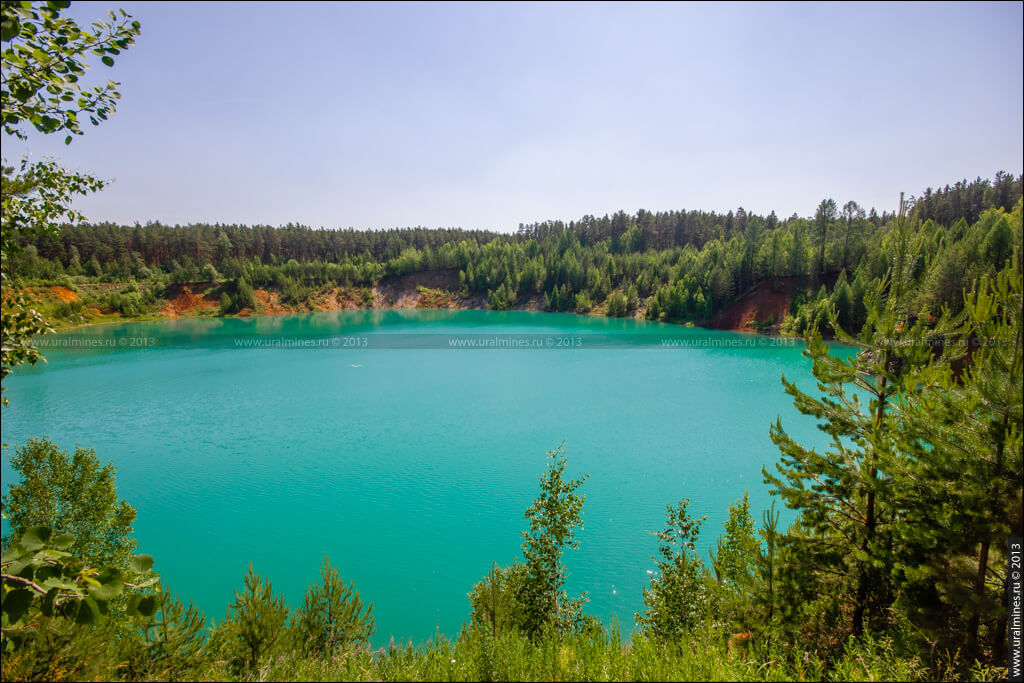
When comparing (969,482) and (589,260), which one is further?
(589,260)

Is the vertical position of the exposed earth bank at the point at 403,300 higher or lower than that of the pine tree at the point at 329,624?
higher

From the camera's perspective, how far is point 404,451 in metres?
28.3

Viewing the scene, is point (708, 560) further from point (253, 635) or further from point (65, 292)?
point (65, 292)

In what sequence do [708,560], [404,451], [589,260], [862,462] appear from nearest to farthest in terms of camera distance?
[862,462], [708,560], [404,451], [589,260]

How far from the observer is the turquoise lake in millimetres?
17562

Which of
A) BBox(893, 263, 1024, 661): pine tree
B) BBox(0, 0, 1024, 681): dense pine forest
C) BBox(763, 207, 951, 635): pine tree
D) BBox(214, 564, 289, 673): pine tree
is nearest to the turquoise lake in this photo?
BBox(0, 0, 1024, 681): dense pine forest

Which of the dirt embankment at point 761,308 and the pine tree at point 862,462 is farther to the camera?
the dirt embankment at point 761,308

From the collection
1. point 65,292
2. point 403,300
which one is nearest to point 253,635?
point 65,292

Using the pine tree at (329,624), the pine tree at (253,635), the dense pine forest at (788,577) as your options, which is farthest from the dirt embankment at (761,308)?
the pine tree at (253,635)

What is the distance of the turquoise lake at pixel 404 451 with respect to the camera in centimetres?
1756

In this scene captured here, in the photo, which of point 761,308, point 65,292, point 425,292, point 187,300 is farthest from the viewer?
point 425,292

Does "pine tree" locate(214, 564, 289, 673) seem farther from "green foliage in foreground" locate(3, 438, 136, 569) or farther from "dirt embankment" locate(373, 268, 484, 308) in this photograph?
"dirt embankment" locate(373, 268, 484, 308)

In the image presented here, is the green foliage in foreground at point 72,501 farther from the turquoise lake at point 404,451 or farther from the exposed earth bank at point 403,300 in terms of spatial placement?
the exposed earth bank at point 403,300

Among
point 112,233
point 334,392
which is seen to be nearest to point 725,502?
point 334,392
